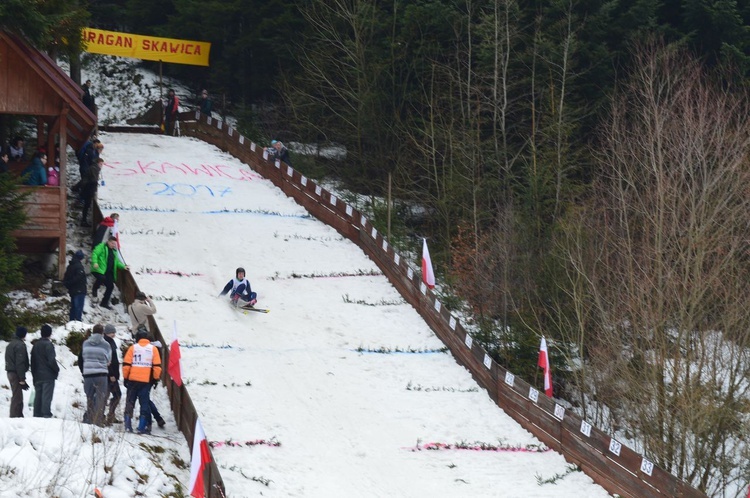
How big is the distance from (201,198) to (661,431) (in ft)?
46.9

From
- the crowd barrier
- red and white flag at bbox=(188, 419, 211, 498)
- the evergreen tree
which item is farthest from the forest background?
red and white flag at bbox=(188, 419, 211, 498)

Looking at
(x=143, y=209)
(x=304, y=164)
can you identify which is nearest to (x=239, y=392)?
(x=143, y=209)

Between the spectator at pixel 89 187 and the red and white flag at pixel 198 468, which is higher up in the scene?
the spectator at pixel 89 187

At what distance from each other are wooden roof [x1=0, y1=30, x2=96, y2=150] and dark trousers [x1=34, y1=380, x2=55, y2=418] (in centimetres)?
861

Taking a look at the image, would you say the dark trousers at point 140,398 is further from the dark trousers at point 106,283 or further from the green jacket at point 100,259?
the green jacket at point 100,259

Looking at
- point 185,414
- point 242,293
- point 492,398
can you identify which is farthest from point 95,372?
point 492,398

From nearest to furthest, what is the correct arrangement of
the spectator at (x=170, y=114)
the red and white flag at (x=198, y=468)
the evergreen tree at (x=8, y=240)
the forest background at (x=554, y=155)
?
the red and white flag at (x=198, y=468), the evergreen tree at (x=8, y=240), the forest background at (x=554, y=155), the spectator at (x=170, y=114)

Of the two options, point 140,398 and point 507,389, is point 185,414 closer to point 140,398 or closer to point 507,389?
point 140,398

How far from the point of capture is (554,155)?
116 feet

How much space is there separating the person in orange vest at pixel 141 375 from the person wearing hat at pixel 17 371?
142 cm

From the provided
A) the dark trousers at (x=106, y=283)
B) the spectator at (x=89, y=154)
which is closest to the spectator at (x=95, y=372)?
the dark trousers at (x=106, y=283)

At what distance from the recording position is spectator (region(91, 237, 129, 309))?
22.6 metres

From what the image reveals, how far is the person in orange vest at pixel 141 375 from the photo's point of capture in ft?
55.9

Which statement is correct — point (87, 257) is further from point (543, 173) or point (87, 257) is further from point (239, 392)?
point (543, 173)
